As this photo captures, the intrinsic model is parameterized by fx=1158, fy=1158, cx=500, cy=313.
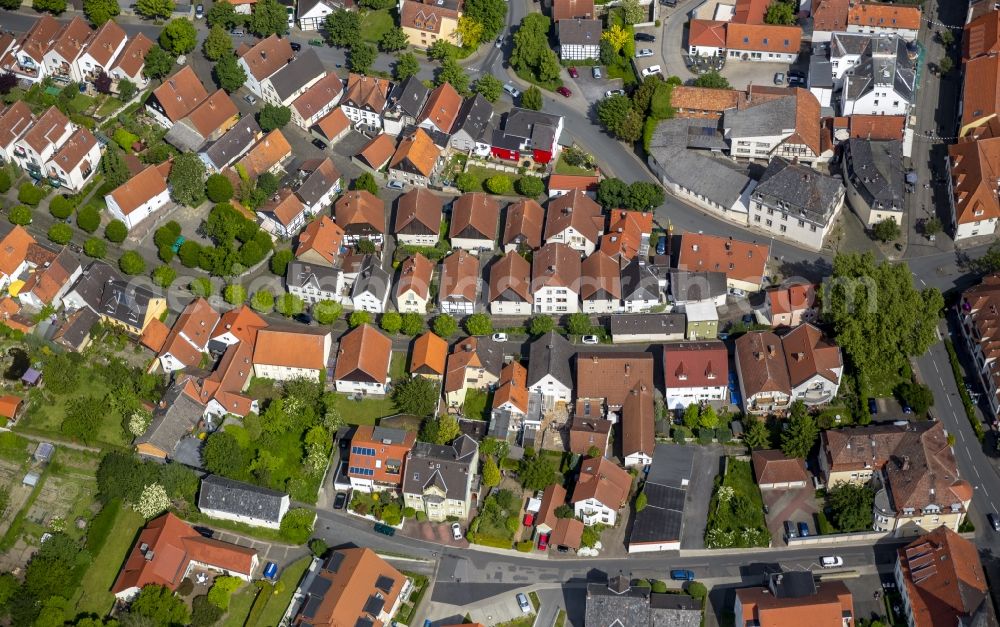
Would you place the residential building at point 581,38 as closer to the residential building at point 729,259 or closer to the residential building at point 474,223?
the residential building at point 474,223

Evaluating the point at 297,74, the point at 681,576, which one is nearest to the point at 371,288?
the point at 297,74

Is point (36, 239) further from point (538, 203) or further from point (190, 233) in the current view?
point (538, 203)

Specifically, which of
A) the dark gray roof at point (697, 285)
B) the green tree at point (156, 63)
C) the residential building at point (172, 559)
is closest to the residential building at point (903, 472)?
the dark gray roof at point (697, 285)

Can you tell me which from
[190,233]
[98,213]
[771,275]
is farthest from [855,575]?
[98,213]

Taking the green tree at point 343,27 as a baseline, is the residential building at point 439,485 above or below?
below

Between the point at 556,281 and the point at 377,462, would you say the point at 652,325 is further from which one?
the point at 377,462

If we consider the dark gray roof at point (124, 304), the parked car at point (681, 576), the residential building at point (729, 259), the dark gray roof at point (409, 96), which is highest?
the dark gray roof at point (409, 96)
